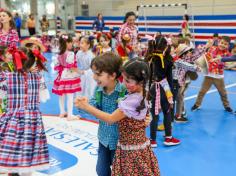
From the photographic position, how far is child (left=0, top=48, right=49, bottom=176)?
2.67 m

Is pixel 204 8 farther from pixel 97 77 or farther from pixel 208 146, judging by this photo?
pixel 97 77

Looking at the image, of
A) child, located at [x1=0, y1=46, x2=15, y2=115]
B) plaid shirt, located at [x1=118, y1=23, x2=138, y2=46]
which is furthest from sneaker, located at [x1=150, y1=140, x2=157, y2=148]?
plaid shirt, located at [x1=118, y1=23, x2=138, y2=46]

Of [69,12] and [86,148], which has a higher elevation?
[69,12]

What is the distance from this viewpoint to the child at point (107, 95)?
230cm

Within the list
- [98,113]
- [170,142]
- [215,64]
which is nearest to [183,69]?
[215,64]

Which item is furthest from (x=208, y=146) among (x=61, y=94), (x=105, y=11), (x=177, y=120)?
(x=105, y=11)

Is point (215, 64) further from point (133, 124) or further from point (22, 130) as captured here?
point (22, 130)

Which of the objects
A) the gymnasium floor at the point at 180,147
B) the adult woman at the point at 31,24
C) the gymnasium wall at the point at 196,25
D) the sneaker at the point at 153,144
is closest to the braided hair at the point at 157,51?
the sneaker at the point at 153,144

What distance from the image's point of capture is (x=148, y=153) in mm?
2387

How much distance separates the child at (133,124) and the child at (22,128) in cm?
74

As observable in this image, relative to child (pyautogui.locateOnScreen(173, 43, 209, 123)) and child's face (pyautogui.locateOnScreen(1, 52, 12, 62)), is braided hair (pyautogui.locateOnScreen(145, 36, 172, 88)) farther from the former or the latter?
child's face (pyautogui.locateOnScreen(1, 52, 12, 62))

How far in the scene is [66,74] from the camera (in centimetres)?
511

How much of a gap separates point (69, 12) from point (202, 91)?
17477mm

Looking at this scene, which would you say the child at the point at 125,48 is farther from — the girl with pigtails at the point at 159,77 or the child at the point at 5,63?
the child at the point at 5,63
